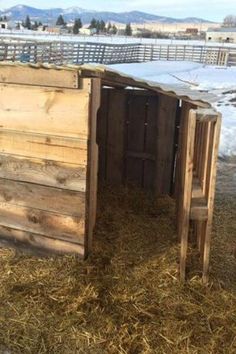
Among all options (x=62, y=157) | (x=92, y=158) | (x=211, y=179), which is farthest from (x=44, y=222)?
(x=211, y=179)

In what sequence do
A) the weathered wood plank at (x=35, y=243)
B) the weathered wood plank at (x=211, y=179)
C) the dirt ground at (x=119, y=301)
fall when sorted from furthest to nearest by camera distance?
the weathered wood plank at (x=35, y=243), the weathered wood plank at (x=211, y=179), the dirt ground at (x=119, y=301)

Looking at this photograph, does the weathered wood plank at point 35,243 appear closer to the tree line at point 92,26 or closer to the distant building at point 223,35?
the distant building at point 223,35

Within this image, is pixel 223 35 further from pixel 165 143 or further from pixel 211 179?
pixel 211 179

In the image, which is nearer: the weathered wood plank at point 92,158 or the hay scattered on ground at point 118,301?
the hay scattered on ground at point 118,301

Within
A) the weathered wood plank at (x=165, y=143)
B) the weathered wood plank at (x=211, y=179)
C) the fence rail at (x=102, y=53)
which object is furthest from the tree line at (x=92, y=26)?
the weathered wood plank at (x=211, y=179)

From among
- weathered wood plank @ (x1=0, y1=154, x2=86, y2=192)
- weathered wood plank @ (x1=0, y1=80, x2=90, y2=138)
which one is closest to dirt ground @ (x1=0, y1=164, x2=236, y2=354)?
weathered wood plank @ (x1=0, y1=154, x2=86, y2=192)

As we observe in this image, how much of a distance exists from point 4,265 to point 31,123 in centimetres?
132

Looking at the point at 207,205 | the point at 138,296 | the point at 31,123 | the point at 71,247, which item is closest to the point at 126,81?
the point at 31,123

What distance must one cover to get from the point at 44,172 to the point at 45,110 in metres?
0.57

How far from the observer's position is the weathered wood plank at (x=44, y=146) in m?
4.10

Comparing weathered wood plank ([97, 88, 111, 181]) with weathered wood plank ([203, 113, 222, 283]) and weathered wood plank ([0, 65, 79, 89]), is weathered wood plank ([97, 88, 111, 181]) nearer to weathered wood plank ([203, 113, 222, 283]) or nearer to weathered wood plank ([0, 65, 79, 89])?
weathered wood plank ([0, 65, 79, 89])

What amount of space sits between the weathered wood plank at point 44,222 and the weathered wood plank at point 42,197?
0.04m

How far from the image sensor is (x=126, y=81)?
14.2ft

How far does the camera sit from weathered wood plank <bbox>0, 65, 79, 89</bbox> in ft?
13.0
